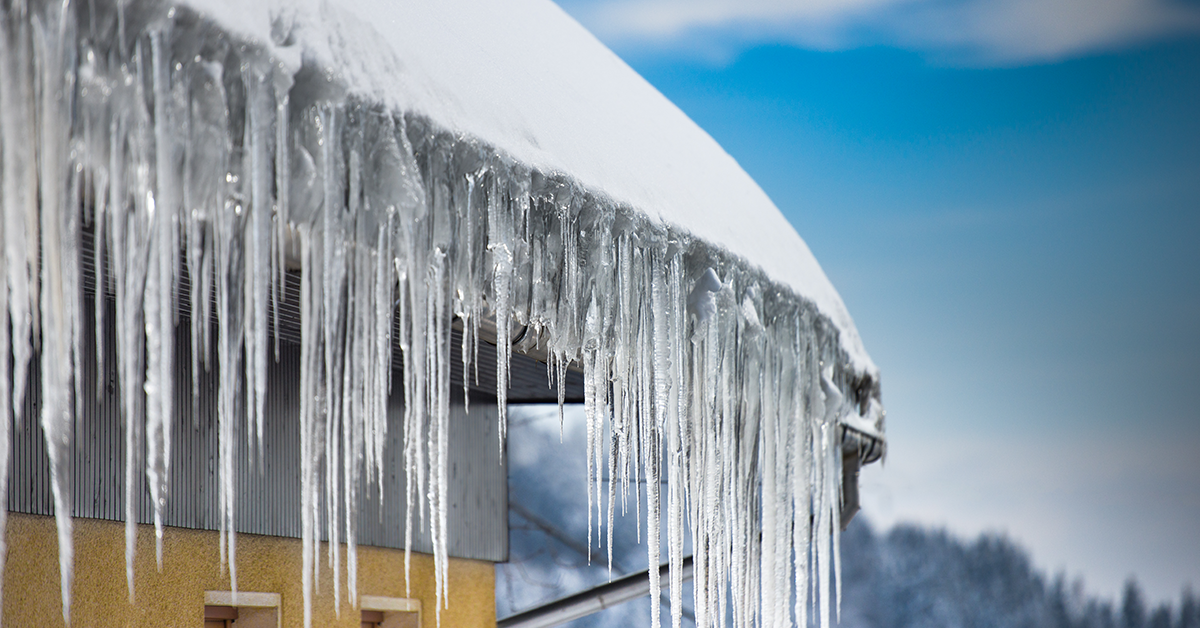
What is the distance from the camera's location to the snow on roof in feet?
6.67

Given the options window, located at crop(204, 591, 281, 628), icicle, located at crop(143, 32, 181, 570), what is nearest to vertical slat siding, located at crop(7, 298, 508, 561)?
window, located at crop(204, 591, 281, 628)

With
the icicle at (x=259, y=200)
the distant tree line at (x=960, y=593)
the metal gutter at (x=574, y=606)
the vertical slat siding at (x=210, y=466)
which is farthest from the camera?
the distant tree line at (x=960, y=593)

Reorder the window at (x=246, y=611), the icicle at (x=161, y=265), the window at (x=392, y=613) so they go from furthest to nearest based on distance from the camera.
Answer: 1. the window at (x=392, y=613)
2. the window at (x=246, y=611)
3. the icicle at (x=161, y=265)

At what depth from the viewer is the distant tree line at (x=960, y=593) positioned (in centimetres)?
2959

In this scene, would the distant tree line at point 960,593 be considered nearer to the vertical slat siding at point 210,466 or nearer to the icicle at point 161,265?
the vertical slat siding at point 210,466

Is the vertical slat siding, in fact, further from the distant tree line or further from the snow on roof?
the distant tree line

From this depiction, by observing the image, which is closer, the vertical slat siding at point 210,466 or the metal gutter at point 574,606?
the vertical slat siding at point 210,466

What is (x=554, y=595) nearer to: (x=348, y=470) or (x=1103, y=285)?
(x=1103, y=285)

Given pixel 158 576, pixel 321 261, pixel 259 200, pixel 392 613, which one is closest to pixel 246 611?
pixel 158 576

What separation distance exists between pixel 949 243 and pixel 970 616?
1650 cm

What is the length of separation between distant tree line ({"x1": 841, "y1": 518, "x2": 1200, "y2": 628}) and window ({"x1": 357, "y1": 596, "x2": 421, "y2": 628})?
2476 centimetres

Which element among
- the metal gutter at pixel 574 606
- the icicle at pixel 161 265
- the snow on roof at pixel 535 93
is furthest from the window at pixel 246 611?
the icicle at pixel 161 265

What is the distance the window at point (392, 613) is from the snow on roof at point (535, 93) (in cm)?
274

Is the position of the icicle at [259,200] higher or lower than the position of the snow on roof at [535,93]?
lower
